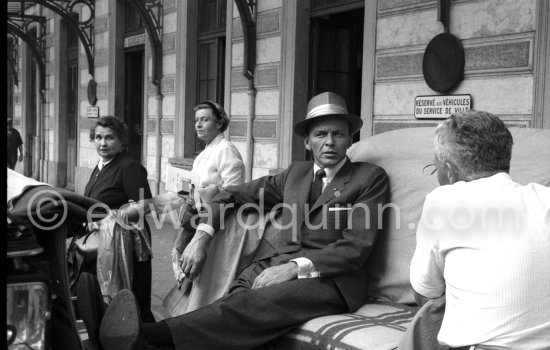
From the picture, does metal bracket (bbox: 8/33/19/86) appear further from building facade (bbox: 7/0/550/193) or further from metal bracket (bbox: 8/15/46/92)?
building facade (bbox: 7/0/550/193)

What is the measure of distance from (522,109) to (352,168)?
1915 millimetres

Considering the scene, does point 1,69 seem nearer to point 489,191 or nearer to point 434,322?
point 489,191

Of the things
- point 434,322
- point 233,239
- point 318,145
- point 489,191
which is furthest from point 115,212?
point 489,191

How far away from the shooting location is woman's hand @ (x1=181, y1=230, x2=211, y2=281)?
3.85 metres

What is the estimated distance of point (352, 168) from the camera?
374 centimetres

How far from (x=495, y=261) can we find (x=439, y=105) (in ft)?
11.7

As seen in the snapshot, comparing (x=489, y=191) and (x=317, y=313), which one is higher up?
(x=489, y=191)

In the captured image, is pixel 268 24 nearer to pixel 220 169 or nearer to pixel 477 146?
pixel 220 169

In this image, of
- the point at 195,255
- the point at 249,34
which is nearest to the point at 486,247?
the point at 195,255

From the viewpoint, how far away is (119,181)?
4227mm

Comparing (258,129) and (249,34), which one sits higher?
(249,34)

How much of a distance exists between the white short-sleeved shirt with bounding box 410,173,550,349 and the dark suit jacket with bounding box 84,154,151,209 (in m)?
2.26

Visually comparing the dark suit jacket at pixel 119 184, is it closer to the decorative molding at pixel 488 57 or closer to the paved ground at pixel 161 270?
the paved ground at pixel 161 270
